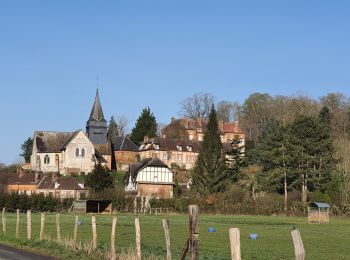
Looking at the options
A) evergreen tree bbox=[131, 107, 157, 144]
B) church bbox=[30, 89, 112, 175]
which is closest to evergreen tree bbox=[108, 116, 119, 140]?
evergreen tree bbox=[131, 107, 157, 144]

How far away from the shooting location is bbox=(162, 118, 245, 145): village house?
427ft

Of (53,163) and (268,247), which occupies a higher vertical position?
(53,163)

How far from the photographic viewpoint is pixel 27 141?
5399 inches

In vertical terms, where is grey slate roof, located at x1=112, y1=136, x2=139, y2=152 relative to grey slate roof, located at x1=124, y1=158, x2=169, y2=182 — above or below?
above

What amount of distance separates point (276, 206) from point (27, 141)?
75761mm

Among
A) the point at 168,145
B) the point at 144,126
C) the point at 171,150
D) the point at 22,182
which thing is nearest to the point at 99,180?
the point at 22,182

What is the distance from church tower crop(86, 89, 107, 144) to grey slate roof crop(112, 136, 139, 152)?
313 centimetres

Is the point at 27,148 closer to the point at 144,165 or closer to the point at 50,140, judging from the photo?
the point at 50,140

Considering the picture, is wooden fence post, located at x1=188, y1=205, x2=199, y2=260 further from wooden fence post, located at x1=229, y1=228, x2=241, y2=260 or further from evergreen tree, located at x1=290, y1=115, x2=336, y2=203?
evergreen tree, located at x1=290, y1=115, x2=336, y2=203

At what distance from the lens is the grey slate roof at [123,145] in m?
119

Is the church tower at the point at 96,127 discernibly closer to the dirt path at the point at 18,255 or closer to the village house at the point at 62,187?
the village house at the point at 62,187

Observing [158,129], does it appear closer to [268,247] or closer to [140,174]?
[140,174]

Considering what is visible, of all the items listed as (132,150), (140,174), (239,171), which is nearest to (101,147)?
(132,150)

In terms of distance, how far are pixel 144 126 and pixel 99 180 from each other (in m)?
41.4
